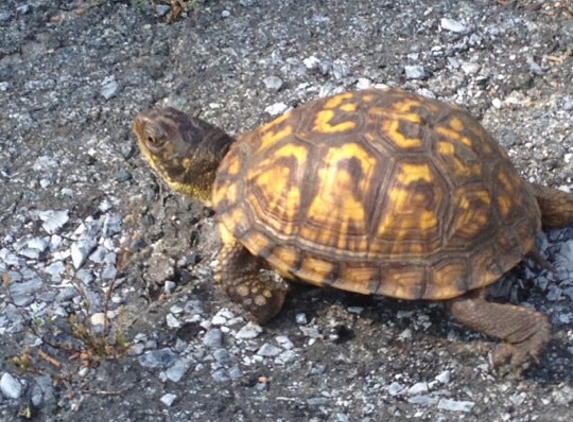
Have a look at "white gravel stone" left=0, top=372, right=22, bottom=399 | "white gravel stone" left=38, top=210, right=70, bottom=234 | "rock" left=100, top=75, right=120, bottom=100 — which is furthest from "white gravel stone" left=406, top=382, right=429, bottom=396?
"rock" left=100, top=75, right=120, bottom=100

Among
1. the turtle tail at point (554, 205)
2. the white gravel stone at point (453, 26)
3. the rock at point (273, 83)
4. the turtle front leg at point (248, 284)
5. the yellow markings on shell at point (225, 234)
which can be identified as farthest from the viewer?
the white gravel stone at point (453, 26)

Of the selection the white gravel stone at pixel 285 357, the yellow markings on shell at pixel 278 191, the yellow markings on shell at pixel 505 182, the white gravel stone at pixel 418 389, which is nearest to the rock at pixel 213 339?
the white gravel stone at pixel 285 357

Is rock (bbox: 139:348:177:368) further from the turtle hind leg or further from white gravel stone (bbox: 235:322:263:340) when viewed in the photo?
the turtle hind leg

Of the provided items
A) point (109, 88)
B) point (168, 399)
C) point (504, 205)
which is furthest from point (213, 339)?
point (109, 88)

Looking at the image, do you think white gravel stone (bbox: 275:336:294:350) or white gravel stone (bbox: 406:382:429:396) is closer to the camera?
white gravel stone (bbox: 406:382:429:396)

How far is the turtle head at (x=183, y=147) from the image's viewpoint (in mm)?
4344

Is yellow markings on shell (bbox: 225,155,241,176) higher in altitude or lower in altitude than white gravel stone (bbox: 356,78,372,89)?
higher

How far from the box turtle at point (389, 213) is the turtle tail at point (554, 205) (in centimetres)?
22

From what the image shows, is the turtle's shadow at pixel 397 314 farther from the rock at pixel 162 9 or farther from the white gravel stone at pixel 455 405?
the rock at pixel 162 9

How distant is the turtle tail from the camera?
429cm

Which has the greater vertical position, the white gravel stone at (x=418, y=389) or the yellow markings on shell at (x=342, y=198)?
the yellow markings on shell at (x=342, y=198)

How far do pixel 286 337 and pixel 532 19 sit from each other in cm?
238

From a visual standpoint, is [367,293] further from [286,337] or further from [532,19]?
[532,19]

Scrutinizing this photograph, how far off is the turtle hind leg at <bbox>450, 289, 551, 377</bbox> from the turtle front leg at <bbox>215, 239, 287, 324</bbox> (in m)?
0.66
